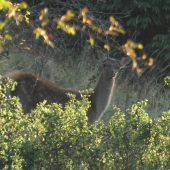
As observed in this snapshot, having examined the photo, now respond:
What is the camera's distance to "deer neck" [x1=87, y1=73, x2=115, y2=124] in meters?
6.00

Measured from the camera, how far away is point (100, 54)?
664 centimetres

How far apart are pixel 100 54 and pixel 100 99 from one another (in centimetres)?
101

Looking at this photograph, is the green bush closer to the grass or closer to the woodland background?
the woodland background

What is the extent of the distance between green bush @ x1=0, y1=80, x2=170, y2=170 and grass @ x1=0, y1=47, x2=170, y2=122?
3.14 metres

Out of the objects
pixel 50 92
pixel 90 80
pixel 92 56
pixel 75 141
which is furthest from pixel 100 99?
pixel 92 56

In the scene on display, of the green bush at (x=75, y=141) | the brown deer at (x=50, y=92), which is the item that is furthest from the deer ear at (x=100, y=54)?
the green bush at (x=75, y=141)

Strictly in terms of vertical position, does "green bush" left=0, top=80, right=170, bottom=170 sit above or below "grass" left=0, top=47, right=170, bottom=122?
below

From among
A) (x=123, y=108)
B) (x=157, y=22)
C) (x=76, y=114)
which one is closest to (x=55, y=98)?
(x=123, y=108)

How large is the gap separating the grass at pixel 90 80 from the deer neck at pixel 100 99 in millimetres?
773

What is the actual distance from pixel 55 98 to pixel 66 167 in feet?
8.76

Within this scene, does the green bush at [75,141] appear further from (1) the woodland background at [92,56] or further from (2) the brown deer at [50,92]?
(2) the brown deer at [50,92]

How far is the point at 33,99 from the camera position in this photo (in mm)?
5902

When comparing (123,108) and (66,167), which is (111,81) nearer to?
(123,108)

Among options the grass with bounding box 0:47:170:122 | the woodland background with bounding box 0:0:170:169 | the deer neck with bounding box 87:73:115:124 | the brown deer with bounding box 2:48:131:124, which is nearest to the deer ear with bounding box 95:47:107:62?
the brown deer with bounding box 2:48:131:124
